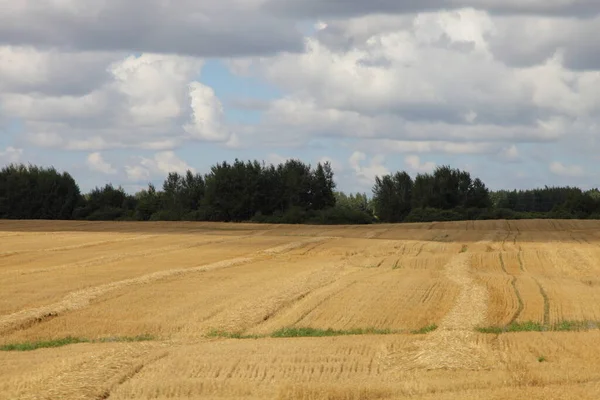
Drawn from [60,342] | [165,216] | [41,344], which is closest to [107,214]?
[165,216]

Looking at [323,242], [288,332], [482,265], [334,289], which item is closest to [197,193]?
[323,242]

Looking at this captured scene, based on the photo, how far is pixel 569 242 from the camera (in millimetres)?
55188

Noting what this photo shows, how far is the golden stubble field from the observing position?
13.9 m

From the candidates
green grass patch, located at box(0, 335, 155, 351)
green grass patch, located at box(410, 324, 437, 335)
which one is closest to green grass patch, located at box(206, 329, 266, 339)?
green grass patch, located at box(0, 335, 155, 351)

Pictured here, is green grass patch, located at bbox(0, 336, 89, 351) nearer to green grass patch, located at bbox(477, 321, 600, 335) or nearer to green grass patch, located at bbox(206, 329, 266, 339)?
green grass patch, located at bbox(206, 329, 266, 339)

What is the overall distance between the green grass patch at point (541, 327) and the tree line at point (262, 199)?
75.1 metres

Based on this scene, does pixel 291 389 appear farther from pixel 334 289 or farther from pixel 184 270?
pixel 184 270

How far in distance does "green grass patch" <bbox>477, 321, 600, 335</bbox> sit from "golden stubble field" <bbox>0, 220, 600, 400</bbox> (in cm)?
4

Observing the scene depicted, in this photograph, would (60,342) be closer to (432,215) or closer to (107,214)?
(432,215)

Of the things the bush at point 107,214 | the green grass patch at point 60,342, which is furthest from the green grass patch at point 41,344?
the bush at point 107,214

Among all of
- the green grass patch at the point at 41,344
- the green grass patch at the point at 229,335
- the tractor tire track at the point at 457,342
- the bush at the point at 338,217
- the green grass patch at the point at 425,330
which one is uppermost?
the bush at the point at 338,217

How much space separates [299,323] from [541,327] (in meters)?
5.17

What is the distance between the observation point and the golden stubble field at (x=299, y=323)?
13852 millimetres

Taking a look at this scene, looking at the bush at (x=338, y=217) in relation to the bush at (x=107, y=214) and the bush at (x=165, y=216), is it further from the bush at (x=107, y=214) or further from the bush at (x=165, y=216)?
the bush at (x=107, y=214)
